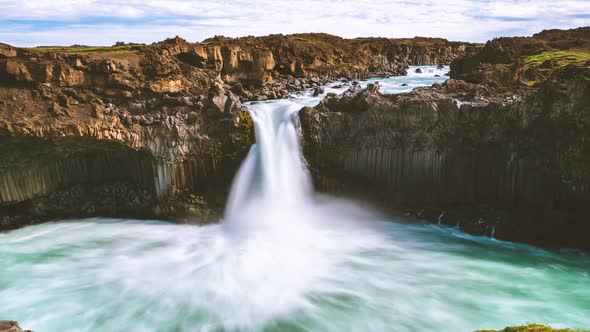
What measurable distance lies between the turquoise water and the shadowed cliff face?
1.19 meters

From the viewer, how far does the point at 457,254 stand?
15.9 meters

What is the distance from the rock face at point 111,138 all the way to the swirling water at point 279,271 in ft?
3.05

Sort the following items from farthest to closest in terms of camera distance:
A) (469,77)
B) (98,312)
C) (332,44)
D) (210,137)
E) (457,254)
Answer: (332,44) < (469,77) < (210,137) < (457,254) < (98,312)

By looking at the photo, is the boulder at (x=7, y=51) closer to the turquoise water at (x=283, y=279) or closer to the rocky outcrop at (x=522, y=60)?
the turquoise water at (x=283, y=279)

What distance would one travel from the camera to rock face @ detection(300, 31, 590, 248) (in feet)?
51.3

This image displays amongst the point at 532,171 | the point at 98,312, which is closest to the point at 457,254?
the point at 532,171

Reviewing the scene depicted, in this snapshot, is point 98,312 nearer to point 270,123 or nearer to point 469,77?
point 270,123

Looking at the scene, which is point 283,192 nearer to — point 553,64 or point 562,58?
point 553,64

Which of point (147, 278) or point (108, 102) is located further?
point (108, 102)

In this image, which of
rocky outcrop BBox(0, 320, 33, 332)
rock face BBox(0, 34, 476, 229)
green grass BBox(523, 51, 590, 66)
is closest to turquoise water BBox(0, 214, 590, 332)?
rock face BBox(0, 34, 476, 229)

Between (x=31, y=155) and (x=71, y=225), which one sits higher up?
(x=31, y=155)

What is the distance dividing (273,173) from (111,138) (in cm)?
660

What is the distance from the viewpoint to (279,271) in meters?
14.4

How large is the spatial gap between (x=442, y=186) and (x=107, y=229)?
13719 millimetres
